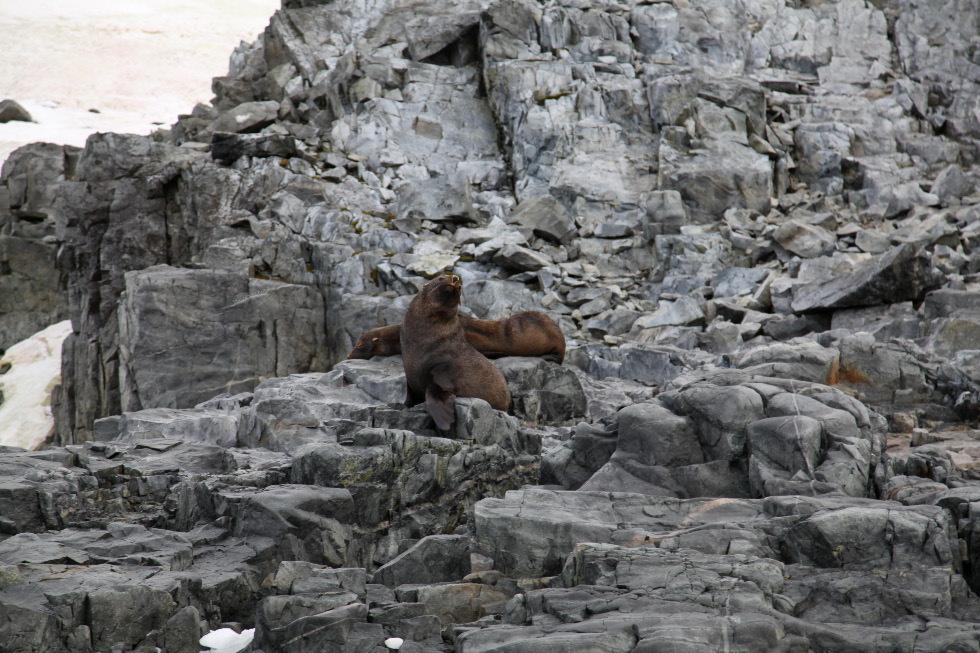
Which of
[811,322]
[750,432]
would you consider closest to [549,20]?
[811,322]

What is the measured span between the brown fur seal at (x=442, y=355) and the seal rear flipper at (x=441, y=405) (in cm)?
8

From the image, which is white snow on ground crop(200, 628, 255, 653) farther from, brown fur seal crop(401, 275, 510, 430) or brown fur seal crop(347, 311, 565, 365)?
brown fur seal crop(347, 311, 565, 365)

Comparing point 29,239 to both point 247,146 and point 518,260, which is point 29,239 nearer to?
point 247,146

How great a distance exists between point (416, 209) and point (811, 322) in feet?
27.3

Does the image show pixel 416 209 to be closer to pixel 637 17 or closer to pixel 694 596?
pixel 637 17

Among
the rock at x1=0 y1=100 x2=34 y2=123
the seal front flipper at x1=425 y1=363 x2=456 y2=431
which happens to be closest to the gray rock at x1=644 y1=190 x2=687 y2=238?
the seal front flipper at x1=425 y1=363 x2=456 y2=431

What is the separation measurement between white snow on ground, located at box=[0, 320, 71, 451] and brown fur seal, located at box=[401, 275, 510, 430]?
49.9ft

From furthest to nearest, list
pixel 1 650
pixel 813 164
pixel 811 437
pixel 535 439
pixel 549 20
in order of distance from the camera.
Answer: pixel 549 20
pixel 813 164
pixel 535 439
pixel 811 437
pixel 1 650

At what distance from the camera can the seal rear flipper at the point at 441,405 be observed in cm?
668

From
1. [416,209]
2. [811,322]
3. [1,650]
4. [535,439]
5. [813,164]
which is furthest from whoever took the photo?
[813,164]

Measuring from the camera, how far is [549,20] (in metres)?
19.5

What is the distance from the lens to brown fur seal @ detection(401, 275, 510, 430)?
7.38 meters

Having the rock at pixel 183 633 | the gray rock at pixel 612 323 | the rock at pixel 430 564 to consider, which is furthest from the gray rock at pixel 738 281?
the rock at pixel 183 633

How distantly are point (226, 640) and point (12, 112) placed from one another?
31.9 m
